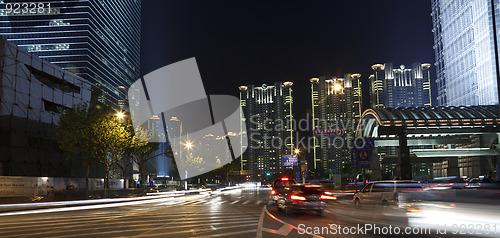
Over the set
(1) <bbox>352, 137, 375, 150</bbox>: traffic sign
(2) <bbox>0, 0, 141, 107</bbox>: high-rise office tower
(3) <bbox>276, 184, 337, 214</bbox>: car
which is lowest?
(3) <bbox>276, 184, 337, 214</bbox>: car

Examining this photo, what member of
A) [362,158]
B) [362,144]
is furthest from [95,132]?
[362,158]

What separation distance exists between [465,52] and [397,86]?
9002 centimetres

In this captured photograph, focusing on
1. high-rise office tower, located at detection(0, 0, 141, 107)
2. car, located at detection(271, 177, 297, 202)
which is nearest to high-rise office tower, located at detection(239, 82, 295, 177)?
high-rise office tower, located at detection(0, 0, 141, 107)

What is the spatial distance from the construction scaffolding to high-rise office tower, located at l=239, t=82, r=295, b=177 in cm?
10274

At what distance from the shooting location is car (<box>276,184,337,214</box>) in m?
19.1

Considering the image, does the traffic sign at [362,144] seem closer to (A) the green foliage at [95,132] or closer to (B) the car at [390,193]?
(B) the car at [390,193]

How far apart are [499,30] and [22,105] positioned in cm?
8325

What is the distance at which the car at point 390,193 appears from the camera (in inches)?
596

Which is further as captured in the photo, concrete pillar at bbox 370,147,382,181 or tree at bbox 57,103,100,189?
concrete pillar at bbox 370,147,382,181

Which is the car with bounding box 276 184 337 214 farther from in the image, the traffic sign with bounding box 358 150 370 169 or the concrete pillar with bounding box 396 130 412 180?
the concrete pillar with bounding box 396 130 412 180

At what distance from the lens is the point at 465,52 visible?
93.1m

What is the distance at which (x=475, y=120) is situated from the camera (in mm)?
59250

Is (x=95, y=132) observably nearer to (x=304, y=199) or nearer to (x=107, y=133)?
(x=107, y=133)

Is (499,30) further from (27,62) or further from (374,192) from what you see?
(27,62)
